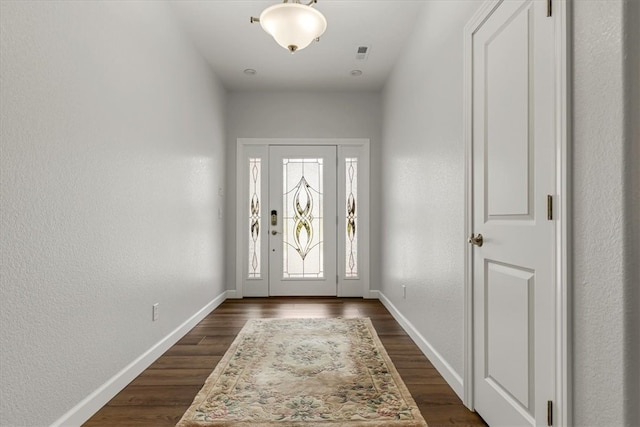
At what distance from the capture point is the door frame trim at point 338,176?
16.4 ft

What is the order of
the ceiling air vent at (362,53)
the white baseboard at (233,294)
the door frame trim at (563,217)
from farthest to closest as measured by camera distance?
the white baseboard at (233,294) < the ceiling air vent at (362,53) < the door frame trim at (563,217)

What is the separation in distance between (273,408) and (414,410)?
0.71 metres

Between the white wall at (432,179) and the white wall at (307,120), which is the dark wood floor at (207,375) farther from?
the white wall at (307,120)

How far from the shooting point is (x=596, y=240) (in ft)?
3.78

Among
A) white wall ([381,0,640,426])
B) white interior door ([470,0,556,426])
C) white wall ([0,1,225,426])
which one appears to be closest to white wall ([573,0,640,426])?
white wall ([381,0,640,426])

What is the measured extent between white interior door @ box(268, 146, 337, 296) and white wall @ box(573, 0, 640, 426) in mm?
3858

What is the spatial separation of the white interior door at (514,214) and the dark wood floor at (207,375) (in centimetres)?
25

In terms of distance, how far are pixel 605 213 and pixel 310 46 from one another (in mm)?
3179

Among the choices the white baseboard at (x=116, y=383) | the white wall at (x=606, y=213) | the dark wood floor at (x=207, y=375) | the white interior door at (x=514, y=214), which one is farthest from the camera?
the dark wood floor at (x=207, y=375)

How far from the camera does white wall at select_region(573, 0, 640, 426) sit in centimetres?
104

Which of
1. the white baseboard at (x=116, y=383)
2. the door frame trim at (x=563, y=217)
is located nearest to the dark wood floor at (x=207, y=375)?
the white baseboard at (x=116, y=383)

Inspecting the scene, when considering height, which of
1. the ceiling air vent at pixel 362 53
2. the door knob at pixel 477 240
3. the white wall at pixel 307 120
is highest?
the ceiling air vent at pixel 362 53

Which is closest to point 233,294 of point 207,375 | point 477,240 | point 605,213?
point 207,375

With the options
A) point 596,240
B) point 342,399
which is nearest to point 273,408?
point 342,399
